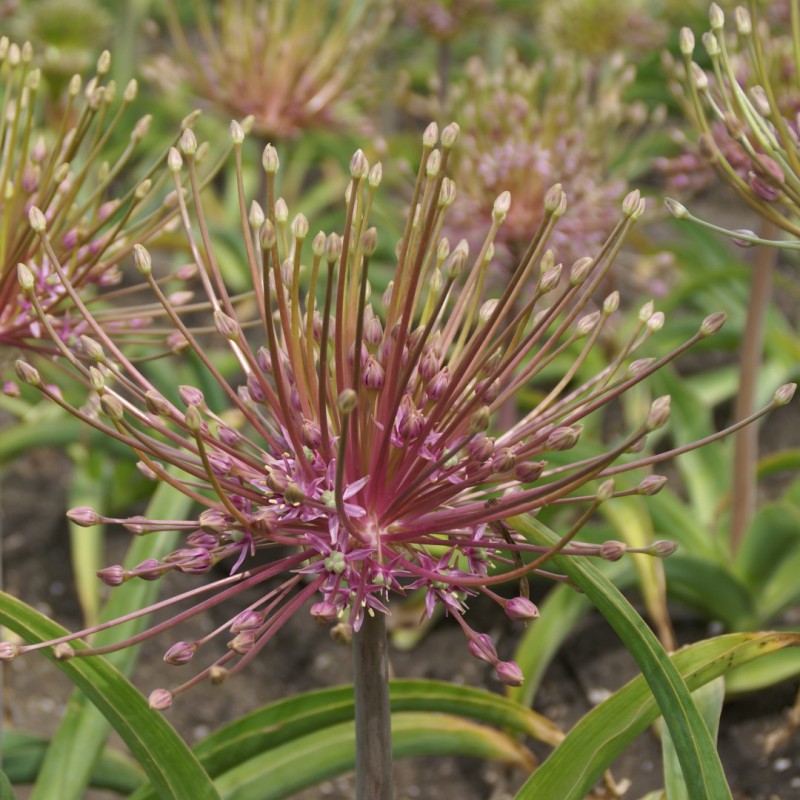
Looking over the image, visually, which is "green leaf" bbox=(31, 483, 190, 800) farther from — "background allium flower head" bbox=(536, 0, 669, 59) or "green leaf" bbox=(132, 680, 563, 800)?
"background allium flower head" bbox=(536, 0, 669, 59)

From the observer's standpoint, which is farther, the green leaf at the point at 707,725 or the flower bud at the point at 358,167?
the green leaf at the point at 707,725

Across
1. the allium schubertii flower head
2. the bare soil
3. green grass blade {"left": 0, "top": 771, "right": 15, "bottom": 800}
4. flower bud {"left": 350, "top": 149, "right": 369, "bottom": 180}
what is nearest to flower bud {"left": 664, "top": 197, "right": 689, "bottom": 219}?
the allium schubertii flower head

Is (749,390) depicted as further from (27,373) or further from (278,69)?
(27,373)

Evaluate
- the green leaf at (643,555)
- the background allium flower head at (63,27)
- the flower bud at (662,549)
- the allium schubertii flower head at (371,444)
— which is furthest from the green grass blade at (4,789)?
the background allium flower head at (63,27)

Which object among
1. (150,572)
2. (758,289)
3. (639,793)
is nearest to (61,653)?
(150,572)

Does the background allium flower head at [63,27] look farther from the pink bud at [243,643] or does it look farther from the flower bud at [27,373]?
the pink bud at [243,643]

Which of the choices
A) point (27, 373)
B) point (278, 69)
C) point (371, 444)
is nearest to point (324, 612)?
point (371, 444)

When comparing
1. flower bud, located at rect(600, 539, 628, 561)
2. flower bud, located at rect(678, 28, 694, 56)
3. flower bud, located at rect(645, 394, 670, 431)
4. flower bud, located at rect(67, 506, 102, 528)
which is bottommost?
flower bud, located at rect(600, 539, 628, 561)
